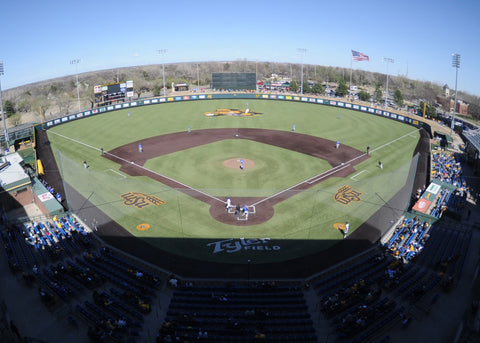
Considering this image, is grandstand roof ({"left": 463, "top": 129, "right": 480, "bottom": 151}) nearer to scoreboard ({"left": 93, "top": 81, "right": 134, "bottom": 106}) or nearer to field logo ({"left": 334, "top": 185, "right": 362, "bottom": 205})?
field logo ({"left": 334, "top": 185, "right": 362, "bottom": 205})

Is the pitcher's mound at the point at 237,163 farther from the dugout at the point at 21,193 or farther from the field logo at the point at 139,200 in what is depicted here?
the dugout at the point at 21,193

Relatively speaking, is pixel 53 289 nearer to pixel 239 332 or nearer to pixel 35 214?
pixel 239 332

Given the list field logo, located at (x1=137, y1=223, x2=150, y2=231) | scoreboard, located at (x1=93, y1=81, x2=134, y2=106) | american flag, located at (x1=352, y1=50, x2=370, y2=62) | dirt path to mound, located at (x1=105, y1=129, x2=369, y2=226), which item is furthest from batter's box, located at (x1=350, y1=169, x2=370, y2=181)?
scoreboard, located at (x1=93, y1=81, x2=134, y2=106)

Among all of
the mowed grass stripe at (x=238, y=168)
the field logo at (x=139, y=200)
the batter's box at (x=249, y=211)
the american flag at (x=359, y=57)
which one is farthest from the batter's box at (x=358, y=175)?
the american flag at (x=359, y=57)

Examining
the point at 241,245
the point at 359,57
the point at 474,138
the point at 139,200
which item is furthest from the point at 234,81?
the point at 241,245

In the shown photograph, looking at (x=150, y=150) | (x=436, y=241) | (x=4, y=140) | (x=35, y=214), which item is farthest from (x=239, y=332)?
(x=4, y=140)
